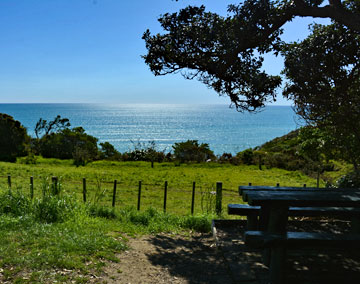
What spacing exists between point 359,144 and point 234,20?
4.89 m

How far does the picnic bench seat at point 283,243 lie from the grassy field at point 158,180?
7.11m

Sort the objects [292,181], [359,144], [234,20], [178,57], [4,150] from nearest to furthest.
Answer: [234,20] → [178,57] → [359,144] → [292,181] → [4,150]

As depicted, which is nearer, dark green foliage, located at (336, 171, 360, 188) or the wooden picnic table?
the wooden picnic table

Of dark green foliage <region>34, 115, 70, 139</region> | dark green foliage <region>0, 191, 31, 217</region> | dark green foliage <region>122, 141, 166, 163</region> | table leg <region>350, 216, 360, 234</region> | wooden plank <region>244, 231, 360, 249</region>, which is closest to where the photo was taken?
wooden plank <region>244, 231, 360, 249</region>

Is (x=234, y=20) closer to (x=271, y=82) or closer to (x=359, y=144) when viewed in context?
(x=271, y=82)

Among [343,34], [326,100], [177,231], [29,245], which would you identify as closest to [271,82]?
[326,100]

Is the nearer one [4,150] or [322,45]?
[322,45]

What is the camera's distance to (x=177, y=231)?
7773 mm

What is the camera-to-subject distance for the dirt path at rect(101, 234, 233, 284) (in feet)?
16.3

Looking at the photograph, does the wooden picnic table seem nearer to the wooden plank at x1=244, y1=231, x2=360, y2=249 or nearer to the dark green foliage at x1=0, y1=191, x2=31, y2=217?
the wooden plank at x1=244, y1=231, x2=360, y2=249

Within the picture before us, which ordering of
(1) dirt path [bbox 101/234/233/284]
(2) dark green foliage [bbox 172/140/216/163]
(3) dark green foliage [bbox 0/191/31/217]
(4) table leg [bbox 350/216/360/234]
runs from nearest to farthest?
(1) dirt path [bbox 101/234/233/284], (4) table leg [bbox 350/216/360/234], (3) dark green foliage [bbox 0/191/31/217], (2) dark green foliage [bbox 172/140/216/163]

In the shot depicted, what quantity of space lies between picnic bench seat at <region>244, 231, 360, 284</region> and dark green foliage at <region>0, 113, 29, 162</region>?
3034 centimetres

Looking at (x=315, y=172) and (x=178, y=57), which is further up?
(x=178, y=57)

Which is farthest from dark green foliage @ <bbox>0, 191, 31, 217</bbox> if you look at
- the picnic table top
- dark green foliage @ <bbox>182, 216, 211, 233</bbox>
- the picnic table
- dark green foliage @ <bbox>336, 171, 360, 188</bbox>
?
dark green foliage @ <bbox>336, 171, 360, 188</bbox>
